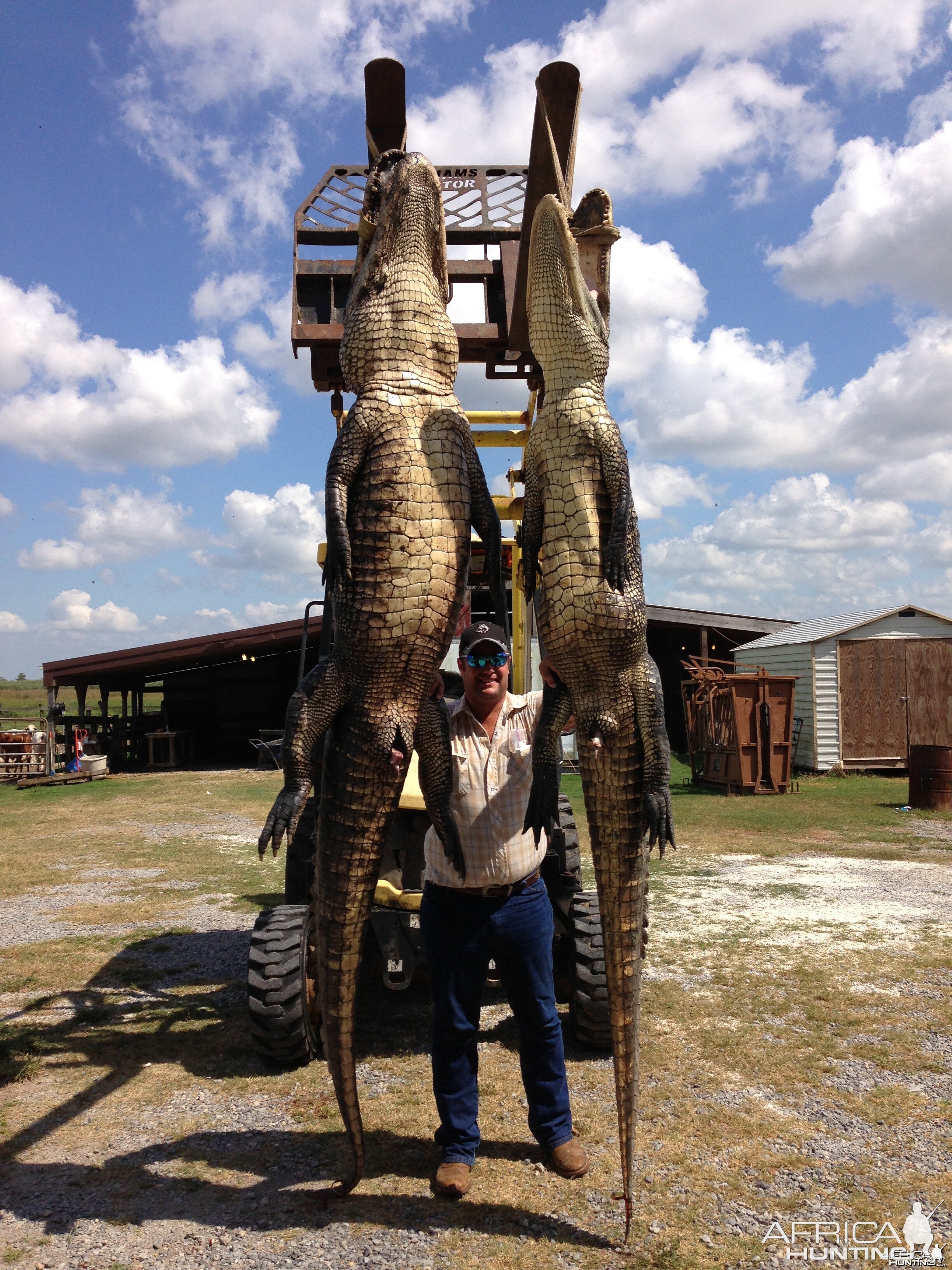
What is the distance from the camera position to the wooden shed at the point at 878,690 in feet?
54.4

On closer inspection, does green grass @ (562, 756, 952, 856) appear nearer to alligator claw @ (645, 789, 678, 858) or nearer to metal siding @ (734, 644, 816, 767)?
metal siding @ (734, 644, 816, 767)

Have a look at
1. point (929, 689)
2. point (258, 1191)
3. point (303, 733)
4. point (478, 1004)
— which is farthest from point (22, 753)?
point (303, 733)

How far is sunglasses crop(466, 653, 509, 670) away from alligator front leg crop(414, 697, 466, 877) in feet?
1.79

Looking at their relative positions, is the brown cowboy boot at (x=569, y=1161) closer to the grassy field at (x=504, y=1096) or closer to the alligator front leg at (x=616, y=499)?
the grassy field at (x=504, y=1096)

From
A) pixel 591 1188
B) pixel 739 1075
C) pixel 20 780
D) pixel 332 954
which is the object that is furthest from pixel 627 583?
pixel 20 780

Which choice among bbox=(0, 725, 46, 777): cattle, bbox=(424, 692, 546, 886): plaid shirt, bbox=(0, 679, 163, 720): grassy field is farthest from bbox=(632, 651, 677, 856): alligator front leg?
bbox=(0, 679, 163, 720): grassy field

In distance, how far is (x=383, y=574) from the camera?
248 cm

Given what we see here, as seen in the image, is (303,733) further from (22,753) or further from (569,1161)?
(22,753)

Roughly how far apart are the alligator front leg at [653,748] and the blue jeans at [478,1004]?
946 mm

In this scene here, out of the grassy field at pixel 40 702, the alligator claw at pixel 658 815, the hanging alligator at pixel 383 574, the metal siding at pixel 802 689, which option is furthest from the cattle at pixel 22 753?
the alligator claw at pixel 658 815

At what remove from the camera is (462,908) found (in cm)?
336

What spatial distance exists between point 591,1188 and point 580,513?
105 inches

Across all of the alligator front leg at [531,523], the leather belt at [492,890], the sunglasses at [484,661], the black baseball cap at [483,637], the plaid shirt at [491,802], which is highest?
the alligator front leg at [531,523]

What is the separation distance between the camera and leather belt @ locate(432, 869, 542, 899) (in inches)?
131
